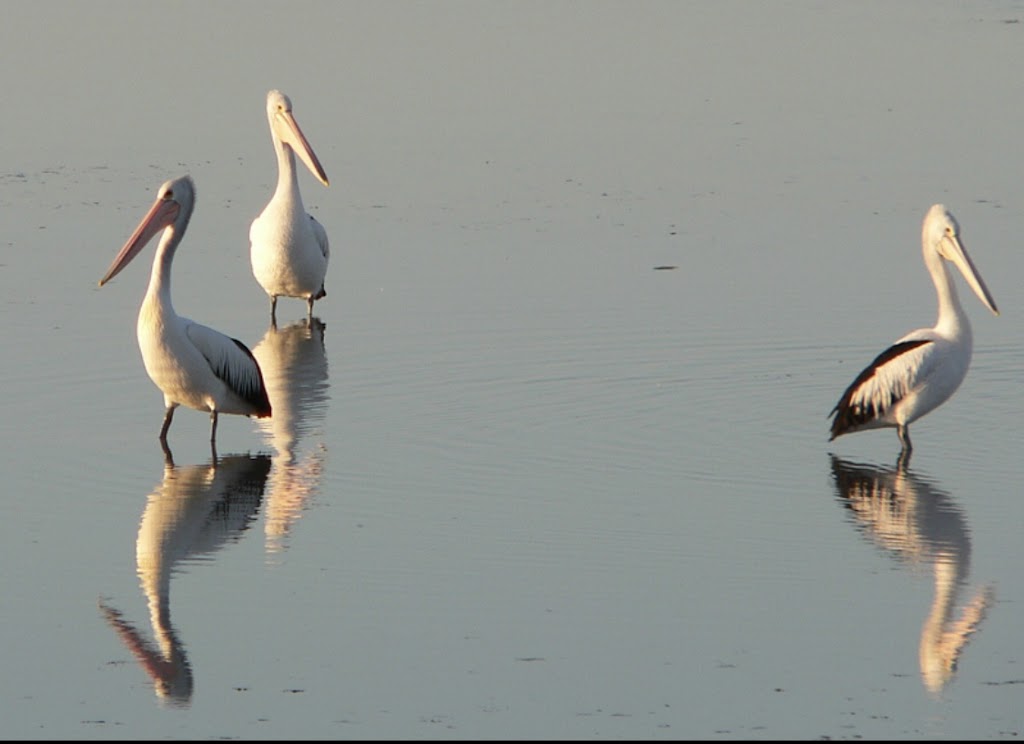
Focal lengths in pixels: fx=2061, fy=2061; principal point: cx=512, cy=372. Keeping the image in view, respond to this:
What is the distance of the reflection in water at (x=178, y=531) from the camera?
524cm

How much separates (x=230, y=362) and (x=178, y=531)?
136 centimetres

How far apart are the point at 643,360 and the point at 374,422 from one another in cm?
149

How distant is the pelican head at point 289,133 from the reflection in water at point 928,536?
15.1ft

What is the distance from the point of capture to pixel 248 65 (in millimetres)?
16469

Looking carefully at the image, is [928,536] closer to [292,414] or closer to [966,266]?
[966,266]

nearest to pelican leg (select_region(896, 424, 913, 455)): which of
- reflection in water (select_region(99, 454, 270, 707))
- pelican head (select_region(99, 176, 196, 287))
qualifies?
reflection in water (select_region(99, 454, 270, 707))

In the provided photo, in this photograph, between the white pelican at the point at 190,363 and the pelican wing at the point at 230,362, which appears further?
the pelican wing at the point at 230,362

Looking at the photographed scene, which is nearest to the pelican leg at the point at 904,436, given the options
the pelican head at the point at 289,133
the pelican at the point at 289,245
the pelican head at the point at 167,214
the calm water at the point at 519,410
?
the calm water at the point at 519,410

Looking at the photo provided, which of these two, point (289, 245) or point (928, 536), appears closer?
point (928, 536)

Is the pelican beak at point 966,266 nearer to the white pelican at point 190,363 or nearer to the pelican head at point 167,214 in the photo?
the white pelican at point 190,363

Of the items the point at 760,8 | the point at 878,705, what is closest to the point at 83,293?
the point at 878,705

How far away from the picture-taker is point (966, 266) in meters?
8.55

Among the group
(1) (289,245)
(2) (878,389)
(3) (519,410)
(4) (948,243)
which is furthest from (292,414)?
(4) (948,243)

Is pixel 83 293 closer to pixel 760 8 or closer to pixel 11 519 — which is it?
pixel 11 519
